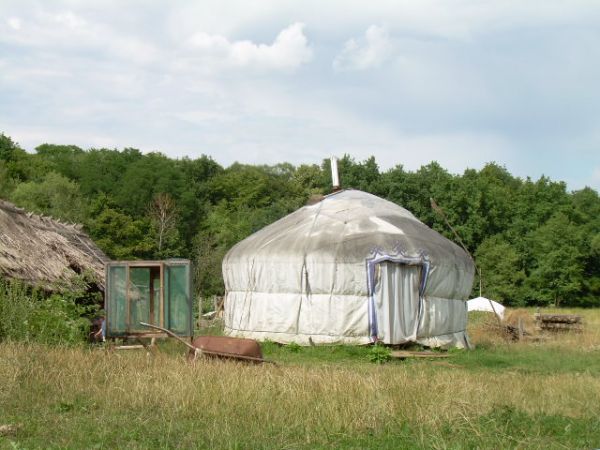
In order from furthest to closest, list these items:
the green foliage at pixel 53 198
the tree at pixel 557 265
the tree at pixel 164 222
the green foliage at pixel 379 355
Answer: the tree at pixel 557 265, the tree at pixel 164 222, the green foliage at pixel 53 198, the green foliage at pixel 379 355

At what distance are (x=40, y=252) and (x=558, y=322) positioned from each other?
A: 14.3 metres

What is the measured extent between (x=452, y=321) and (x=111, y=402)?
34.8 ft

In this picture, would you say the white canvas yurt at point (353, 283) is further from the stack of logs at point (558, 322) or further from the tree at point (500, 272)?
the tree at point (500, 272)

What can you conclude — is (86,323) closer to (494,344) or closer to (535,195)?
(494,344)

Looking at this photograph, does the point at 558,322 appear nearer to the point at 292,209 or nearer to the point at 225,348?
the point at 225,348

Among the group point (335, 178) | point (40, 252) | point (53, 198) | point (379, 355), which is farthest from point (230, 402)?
point (53, 198)

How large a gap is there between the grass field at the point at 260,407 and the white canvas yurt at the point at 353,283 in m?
5.84

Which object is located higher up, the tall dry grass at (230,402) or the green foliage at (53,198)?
the green foliage at (53,198)

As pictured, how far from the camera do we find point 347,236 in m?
16.6

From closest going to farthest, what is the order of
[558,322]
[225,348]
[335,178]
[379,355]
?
[225,348] → [379,355] → [335,178] → [558,322]

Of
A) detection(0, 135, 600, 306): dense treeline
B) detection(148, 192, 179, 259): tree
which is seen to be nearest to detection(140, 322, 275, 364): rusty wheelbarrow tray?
detection(0, 135, 600, 306): dense treeline

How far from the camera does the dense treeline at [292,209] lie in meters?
39.4

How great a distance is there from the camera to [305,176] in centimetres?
5778

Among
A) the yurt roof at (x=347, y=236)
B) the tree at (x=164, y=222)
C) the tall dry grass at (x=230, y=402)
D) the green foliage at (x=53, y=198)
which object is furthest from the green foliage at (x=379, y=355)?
the tree at (x=164, y=222)
